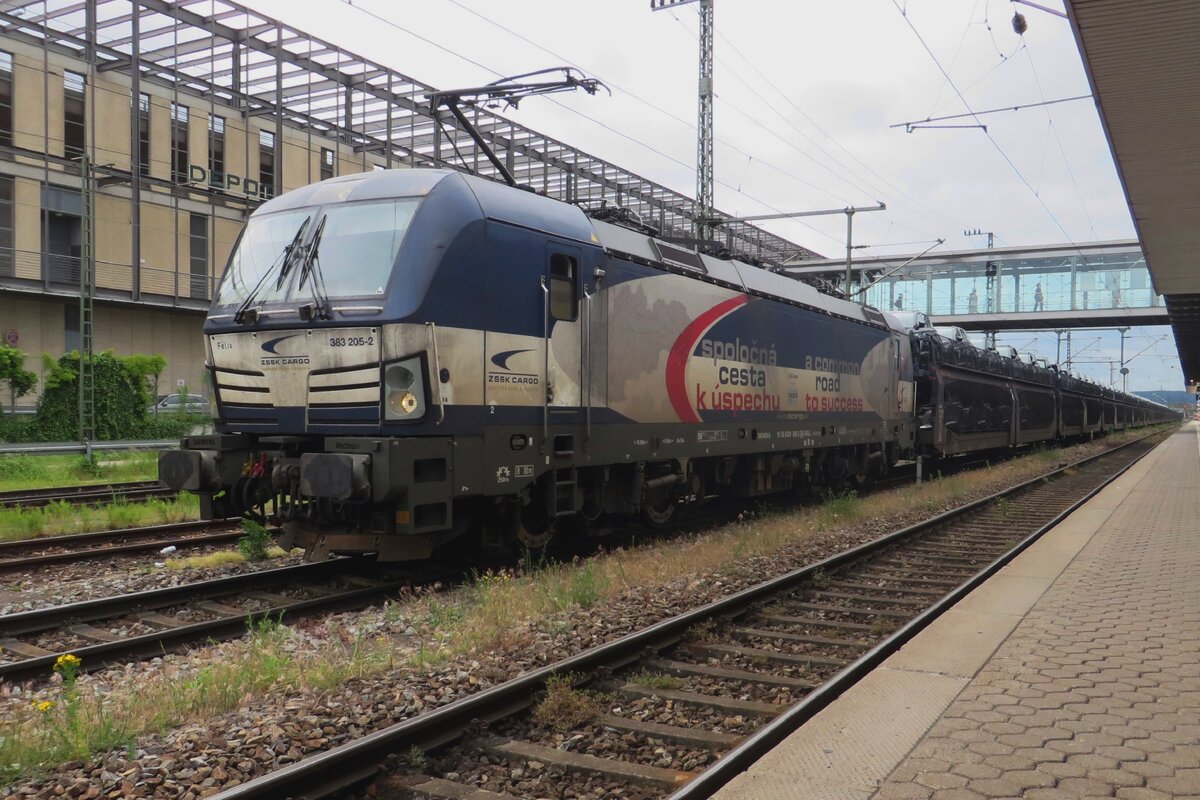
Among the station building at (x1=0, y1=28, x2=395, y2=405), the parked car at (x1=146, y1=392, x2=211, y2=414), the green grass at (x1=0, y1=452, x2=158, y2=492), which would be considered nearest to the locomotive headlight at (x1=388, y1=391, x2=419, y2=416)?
the green grass at (x1=0, y1=452, x2=158, y2=492)

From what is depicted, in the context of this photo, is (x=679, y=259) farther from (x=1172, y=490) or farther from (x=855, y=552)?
(x=1172, y=490)

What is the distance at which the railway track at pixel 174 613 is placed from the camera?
20.3ft

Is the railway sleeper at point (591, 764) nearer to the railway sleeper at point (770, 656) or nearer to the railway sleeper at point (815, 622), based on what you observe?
the railway sleeper at point (770, 656)

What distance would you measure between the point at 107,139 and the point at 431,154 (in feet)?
46.1

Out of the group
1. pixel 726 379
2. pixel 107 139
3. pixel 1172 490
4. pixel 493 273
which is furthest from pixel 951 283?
pixel 493 273

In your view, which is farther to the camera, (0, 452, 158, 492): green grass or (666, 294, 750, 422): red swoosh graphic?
(0, 452, 158, 492): green grass

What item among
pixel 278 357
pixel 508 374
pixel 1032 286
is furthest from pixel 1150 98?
pixel 1032 286

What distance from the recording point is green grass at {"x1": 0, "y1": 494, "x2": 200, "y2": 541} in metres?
11.2

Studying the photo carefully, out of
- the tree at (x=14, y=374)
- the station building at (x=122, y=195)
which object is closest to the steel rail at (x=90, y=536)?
the tree at (x=14, y=374)

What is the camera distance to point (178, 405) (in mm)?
30672

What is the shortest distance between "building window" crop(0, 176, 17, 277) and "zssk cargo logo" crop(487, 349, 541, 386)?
26807mm

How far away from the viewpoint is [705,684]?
5.61 m

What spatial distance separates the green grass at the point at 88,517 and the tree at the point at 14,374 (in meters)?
12.7

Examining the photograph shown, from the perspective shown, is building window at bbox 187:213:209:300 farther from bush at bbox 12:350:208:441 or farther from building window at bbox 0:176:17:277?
bush at bbox 12:350:208:441
